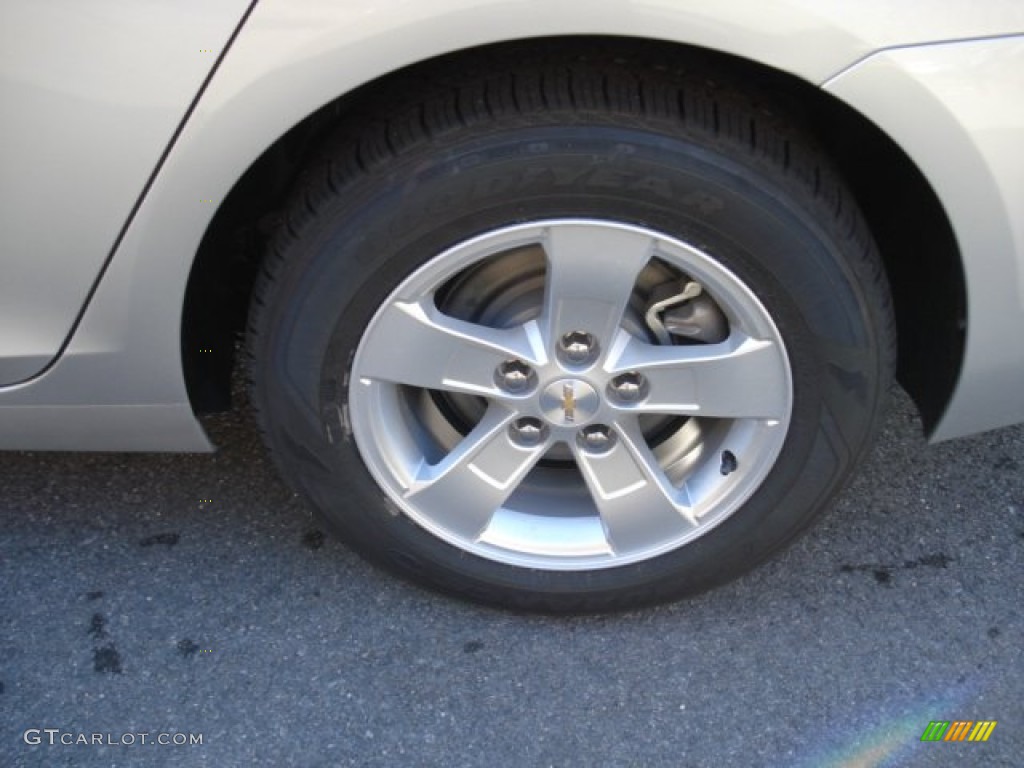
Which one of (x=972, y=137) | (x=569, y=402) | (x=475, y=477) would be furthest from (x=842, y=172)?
(x=475, y=477)

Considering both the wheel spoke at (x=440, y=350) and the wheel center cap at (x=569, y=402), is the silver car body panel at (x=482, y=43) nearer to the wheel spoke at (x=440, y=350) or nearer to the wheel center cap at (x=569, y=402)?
the wheel spoke at (x=440, y=350)

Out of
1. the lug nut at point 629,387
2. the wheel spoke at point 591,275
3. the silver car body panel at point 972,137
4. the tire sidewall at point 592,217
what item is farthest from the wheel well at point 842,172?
the lug nut at point 629,387

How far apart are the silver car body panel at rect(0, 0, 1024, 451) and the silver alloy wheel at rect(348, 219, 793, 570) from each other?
308 millimetres

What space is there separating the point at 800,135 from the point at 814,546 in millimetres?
905

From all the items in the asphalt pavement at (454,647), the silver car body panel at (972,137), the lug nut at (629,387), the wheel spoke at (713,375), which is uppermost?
the silver car body panel at (972,137)

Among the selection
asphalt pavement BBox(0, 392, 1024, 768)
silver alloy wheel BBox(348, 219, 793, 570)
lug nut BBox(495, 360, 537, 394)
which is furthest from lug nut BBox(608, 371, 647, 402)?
asphalt pavement BBox(0, 392, 1024, 768)

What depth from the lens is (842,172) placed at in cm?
194

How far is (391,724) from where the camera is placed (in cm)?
196

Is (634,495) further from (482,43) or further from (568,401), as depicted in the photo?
(482,43)

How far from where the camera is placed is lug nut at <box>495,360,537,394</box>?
194 centimetres

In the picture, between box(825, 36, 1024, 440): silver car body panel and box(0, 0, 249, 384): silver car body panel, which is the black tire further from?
box(0, 0, 249, 384): silver car body panel

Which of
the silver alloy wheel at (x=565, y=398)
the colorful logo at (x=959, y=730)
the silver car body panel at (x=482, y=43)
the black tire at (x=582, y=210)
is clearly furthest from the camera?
the colorful logo at (x=959, y=730)

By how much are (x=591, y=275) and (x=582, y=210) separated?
0.39 ft

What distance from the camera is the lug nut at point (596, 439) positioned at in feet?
6.61
